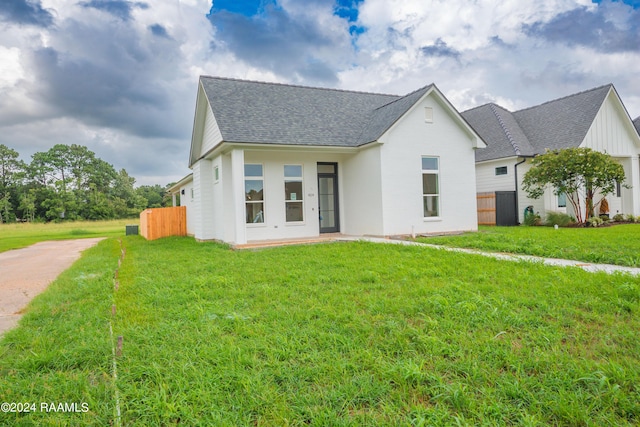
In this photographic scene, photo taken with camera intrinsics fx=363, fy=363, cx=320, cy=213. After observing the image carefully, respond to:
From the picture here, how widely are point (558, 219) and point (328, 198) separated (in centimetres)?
957

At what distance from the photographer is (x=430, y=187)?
1245 cm

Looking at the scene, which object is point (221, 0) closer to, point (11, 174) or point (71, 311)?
point (71, 311)

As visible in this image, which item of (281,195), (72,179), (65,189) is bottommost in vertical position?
(281,195)

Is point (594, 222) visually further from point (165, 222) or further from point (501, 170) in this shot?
point (165, 222)

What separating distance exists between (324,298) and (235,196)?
677 cm

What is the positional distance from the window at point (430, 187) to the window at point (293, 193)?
418 centimetres

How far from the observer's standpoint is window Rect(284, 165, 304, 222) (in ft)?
40.3

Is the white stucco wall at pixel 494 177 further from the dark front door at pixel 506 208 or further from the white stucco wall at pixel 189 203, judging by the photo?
the white stucco wall at pixel 189 203

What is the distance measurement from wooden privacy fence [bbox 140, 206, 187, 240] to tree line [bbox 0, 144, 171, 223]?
108 ft

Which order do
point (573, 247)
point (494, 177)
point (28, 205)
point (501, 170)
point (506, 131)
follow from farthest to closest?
point (28, 205) → point (506, 131) → point (494, 177) → point (501, 170) → point (573, 247)

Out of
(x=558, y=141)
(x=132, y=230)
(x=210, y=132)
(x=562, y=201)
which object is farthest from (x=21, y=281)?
(x=558, y=141)

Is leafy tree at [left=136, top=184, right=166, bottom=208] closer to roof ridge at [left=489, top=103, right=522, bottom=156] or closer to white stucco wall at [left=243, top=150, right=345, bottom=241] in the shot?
white stucco wall at [left=243, top=150, right=345, bottom=241]

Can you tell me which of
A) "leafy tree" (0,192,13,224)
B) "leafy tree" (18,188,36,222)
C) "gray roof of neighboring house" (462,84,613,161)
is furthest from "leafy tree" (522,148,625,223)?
"leafy tree" (0,192,13,224)

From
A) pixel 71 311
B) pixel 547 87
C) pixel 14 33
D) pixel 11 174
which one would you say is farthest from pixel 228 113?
pixel 11 174
